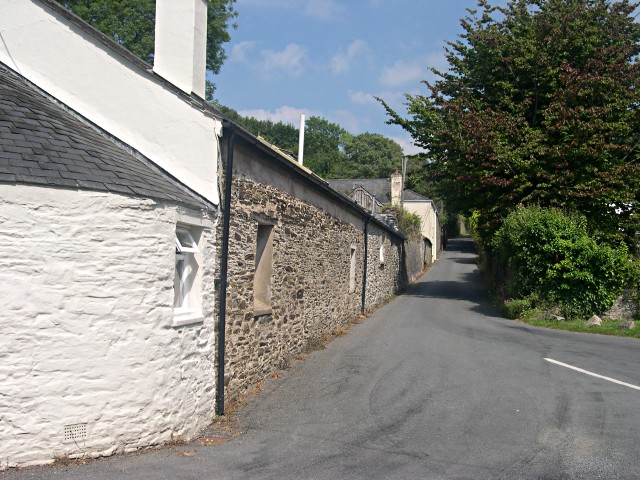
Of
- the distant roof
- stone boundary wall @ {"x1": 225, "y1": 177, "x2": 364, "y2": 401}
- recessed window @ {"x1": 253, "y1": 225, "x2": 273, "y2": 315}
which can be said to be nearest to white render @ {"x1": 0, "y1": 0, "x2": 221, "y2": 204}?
stone boundary wall @ {"x1": 225, "y1": 177, "x2": 364, "y2": 401}

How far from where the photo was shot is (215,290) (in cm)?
786

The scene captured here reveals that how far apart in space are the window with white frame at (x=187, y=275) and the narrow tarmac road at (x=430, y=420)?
160cm

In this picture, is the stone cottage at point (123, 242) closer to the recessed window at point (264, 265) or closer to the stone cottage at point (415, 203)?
the recessed window at point (264, 265)

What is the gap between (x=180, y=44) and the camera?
8062 millimetres

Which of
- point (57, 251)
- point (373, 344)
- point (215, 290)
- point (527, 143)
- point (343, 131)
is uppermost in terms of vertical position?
point (343, 131)

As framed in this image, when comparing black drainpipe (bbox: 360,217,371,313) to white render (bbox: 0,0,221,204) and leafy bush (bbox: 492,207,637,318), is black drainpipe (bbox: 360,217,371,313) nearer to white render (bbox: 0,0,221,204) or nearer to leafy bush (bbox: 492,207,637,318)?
leafy bush (bbox: 492,207,637,318)

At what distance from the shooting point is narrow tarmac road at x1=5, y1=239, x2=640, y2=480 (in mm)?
5797

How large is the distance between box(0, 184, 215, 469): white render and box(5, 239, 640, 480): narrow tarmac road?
1.16ft

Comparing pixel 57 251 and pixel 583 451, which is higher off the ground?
pixel 57 251

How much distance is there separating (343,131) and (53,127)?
313 feet

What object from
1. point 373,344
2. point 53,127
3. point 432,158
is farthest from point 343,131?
point 53,127

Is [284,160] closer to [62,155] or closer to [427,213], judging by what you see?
[62,155]

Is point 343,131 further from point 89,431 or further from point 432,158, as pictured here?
point 89,431

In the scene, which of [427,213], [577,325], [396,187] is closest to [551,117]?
[577,325]
